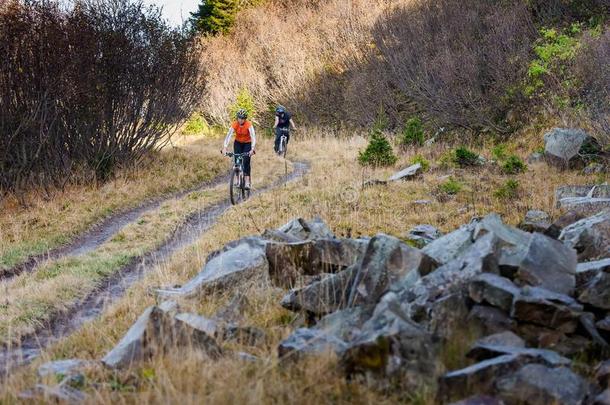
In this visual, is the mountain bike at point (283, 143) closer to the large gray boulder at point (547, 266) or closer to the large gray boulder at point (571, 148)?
the large gray boulder at point (571, 148)

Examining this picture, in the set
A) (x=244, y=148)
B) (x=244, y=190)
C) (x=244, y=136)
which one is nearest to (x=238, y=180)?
(x=244, y=190)

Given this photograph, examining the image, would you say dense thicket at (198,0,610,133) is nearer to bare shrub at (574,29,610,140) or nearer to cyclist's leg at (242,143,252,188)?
bare shrub at (574,29,610,140)

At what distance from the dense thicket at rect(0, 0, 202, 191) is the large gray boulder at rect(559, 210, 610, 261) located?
1107cm

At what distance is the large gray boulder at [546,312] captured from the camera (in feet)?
13.5

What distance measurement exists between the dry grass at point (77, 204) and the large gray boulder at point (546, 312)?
802 cm

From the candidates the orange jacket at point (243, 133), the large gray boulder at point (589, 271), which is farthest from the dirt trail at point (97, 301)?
the large gray boulder at point (589, 271)

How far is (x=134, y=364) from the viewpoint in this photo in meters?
4.34

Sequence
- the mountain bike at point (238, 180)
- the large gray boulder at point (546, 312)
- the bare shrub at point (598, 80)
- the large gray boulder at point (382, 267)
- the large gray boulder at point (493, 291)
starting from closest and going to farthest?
1. the large gray boulder at point (546, 312)
2. the large gray boulder at point (493, 291)
3. the large gray boulder at point (382, 267)
4. the bare shrub at point (598, 80)
5. the mountain bike at point (238, 180)

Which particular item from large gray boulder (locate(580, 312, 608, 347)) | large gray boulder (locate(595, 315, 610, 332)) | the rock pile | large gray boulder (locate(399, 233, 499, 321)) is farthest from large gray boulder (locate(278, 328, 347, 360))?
large gray boulder (locate(595, 315, 610, 332))

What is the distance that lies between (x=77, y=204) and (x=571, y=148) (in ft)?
Answer: 34.9

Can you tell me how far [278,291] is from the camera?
19.5 feet

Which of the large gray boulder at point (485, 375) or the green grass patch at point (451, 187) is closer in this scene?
the large gray boulder at point (485, 375)

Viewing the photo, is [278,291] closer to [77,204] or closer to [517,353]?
[517,353]

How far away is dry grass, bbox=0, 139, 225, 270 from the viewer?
11.1 meters
